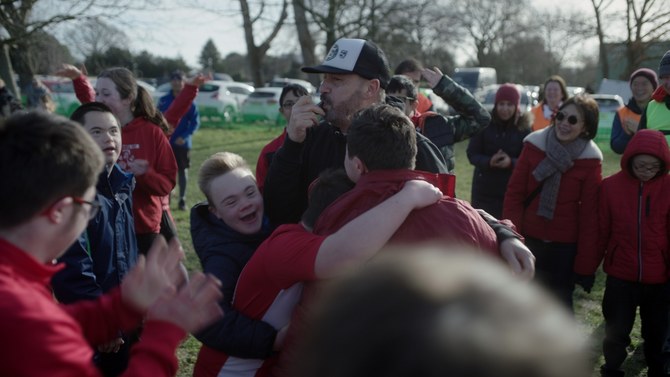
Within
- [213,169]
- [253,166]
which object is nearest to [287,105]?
[213,169]

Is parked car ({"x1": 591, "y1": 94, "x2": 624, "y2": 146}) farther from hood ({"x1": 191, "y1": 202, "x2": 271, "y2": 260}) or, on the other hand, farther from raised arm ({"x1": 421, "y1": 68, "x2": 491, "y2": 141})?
hood ({"x1": 191, "y1": 202, "x2": 271, "y2": 260})

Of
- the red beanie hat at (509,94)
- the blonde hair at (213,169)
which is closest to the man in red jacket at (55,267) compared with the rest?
the blonde hair at (213,169)

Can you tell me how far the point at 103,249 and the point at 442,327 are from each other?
2469 mm

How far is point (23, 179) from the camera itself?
1.38 m

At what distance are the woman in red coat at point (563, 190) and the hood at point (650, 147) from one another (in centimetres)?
36

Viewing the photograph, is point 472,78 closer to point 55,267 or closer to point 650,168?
point 650,168

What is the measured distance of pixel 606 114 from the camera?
66.5ft

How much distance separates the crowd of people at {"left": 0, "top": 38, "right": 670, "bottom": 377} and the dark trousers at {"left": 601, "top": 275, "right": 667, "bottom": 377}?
0.01m

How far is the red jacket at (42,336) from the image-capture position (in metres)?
1.22

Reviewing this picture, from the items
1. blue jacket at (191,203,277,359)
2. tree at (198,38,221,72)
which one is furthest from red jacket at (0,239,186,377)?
tree at (198,38,221,72)

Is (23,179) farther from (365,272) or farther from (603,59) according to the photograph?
(603,59)

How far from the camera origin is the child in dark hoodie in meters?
3.94

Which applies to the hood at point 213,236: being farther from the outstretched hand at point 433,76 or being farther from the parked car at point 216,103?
the parked car at point 216,103

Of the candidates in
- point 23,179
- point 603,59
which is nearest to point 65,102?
point 23,179
